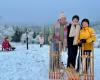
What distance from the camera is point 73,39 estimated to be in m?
9.98

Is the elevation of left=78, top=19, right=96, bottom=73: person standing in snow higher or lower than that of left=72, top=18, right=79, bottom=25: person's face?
lower

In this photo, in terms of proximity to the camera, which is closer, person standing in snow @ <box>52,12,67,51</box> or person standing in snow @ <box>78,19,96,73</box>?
person standing in snow @ <box>78,19,96,73</box>

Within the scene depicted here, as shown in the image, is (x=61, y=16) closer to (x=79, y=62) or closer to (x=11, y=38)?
(x=79, y=62)

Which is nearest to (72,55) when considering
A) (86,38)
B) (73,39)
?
(73,39)

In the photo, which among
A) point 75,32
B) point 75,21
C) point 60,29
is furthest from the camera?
point 60,29

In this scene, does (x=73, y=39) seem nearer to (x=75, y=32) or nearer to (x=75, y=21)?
(x=75, y=32)

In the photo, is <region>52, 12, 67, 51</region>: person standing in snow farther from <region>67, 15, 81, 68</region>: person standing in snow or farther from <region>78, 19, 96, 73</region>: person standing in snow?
<region>78, 19, 96, 73</region>: person standing in snow

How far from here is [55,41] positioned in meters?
11.1

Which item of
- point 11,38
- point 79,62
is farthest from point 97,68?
point 11,38

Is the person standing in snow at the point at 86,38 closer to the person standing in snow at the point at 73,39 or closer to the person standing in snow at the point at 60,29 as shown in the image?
the person standing in snow at the point at 73,39

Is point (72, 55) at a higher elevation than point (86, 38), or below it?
below

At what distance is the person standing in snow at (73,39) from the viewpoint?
9719 millimetres

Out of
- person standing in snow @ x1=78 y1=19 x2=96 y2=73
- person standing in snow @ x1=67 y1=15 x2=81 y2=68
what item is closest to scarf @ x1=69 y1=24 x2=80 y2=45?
person standing in snow @ x1=67 y1=15 x2=81 y2=68

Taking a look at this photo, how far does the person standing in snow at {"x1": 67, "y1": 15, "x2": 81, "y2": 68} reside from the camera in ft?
31.9
